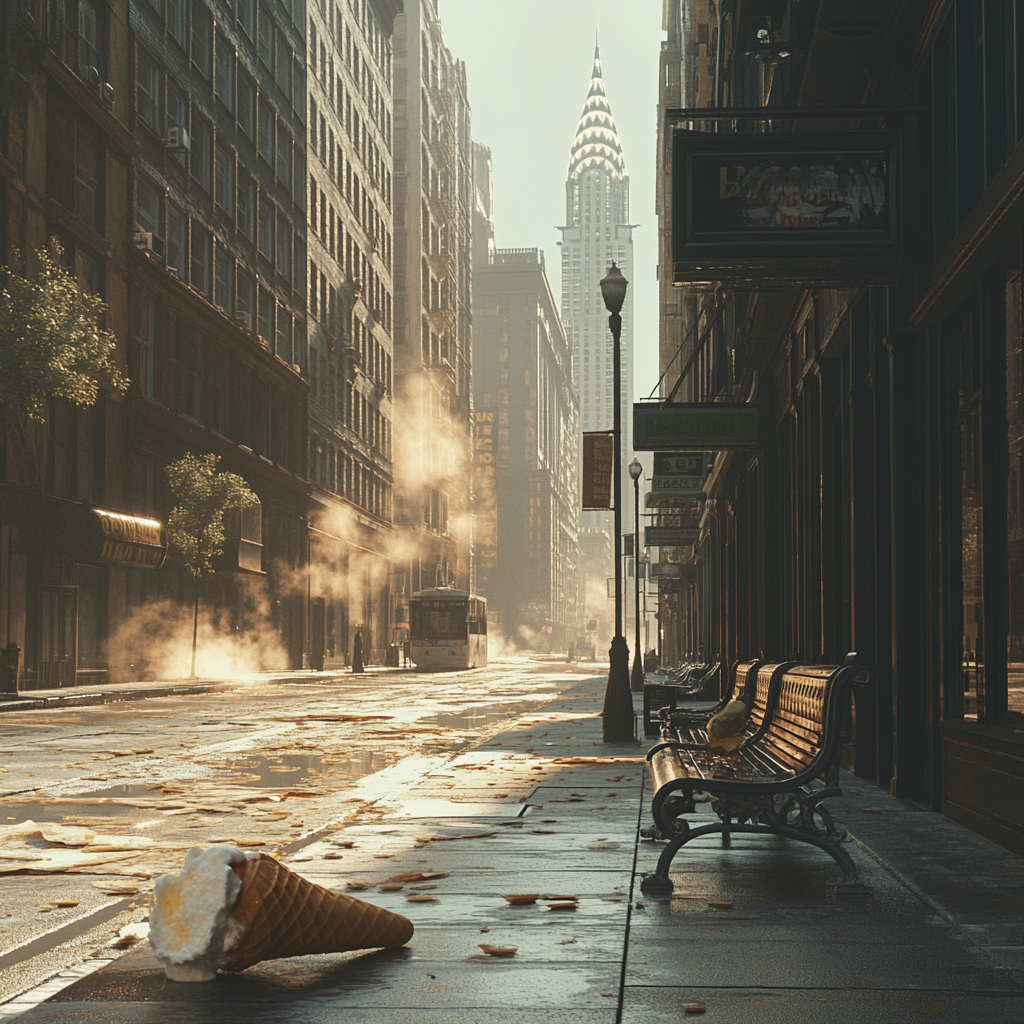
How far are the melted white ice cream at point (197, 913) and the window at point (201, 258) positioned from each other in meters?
45.4

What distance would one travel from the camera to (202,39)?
166 ft

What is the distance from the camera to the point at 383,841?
895cm

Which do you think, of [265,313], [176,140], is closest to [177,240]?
[176,140]

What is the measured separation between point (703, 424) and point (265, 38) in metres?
46.9

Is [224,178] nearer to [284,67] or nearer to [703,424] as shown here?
[284,67]

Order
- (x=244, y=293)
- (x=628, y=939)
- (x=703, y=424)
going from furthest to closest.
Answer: (x=244, y=293), (x=703, y=424), (x=628, y=939)

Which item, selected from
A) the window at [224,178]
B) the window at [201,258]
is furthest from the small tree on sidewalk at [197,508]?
the window at [224,178]

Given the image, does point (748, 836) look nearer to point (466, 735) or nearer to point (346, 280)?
point (466, 735)

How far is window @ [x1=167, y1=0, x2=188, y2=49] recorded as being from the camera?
4647cm

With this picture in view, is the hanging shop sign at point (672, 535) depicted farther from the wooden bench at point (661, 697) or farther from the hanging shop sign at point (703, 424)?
the hanging shop sign at point (703, 424)

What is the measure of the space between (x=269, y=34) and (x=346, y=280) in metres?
19.1

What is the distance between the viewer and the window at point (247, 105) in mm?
56062

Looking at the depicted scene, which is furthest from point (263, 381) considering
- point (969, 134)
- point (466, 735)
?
point (969, 134)

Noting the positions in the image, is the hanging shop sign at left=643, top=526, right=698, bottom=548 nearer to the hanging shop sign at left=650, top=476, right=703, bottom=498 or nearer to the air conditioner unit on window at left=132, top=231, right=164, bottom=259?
the hanging shop sign at left=650, top=476, right=703, bottom=498
